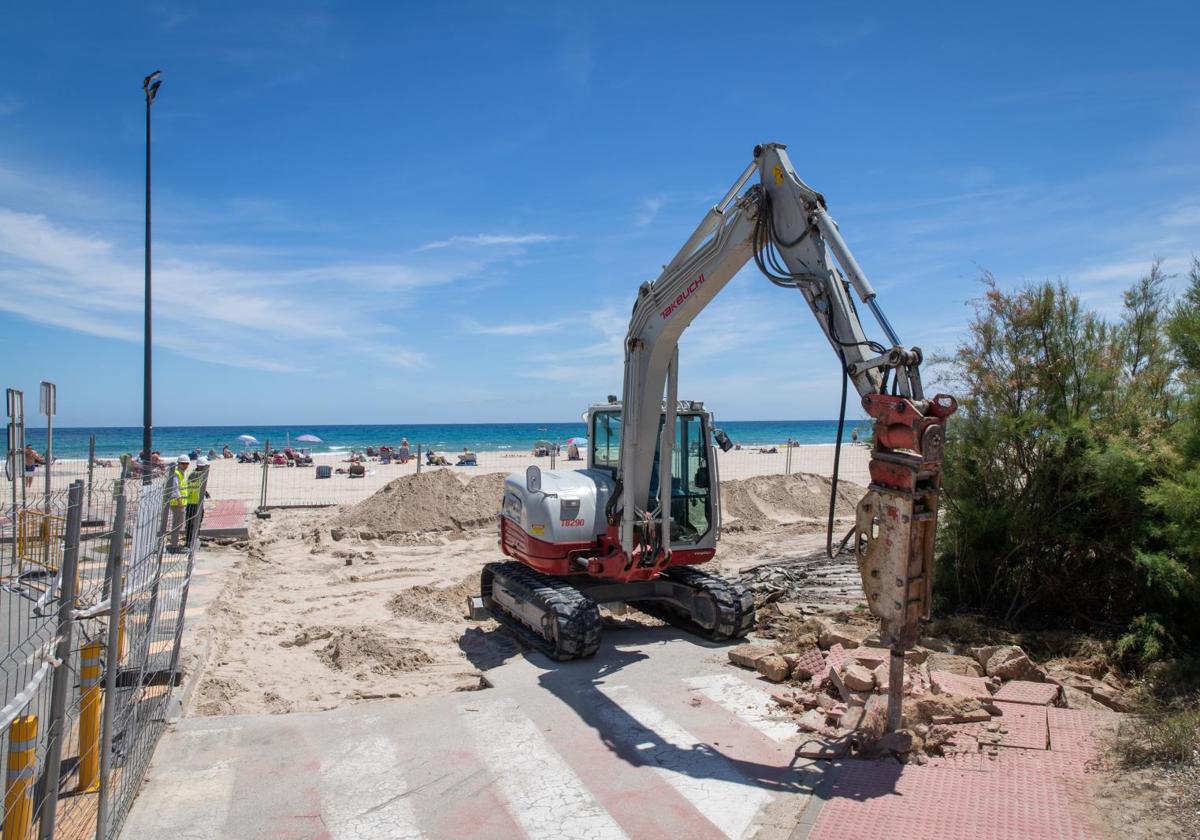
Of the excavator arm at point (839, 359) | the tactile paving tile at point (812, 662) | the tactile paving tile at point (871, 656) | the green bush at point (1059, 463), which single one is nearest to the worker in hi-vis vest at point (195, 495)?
the excavator arm at point (839, 359)

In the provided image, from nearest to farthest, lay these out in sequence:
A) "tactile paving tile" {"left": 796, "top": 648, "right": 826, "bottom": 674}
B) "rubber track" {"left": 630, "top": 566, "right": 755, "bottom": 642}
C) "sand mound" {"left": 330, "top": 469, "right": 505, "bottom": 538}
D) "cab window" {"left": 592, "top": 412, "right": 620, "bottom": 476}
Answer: "tactile paving tile" {"left": 796, "top": 648, "right": 826, "bottom": 674}, "rubber track" {"left": 630, "top": 566, "right": 755, "bottom": 642}, "cab window" {"left": 592, "top": 412, "right": 620, "bottom": 476}, "sand mound" {"left": 330, "top": 469, "right": 505, "bottom": 538}

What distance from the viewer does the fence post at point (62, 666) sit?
4203mm

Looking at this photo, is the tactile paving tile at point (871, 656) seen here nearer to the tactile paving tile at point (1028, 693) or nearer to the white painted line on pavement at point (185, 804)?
the tactile paving tile at point (1028, 693)

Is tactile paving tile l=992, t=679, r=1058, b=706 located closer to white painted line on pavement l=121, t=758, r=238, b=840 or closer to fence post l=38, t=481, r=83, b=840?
white painted line on pavement l=121, t=758, r=238, b=840

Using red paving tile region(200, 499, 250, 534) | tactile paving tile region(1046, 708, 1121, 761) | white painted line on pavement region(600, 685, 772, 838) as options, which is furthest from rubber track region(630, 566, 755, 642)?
red paving tile region(200, 499, 250, 534)

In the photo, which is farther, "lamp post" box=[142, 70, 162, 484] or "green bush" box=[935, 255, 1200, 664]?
"lamp post" box=[142, 70, 162, 484]

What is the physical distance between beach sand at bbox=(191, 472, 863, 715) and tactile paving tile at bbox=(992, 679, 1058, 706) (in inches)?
182

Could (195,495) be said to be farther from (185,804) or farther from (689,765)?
(689,765)

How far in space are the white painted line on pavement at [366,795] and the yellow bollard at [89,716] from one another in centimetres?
145

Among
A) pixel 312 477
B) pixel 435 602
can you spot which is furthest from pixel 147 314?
pixel 312 477

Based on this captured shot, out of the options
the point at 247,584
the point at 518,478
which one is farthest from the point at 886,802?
the point at 247,584

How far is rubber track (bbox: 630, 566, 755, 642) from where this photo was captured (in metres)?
9.12

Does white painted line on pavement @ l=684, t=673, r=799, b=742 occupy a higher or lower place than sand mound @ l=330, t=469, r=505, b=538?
lower

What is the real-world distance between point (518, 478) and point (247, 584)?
557 centimetres
